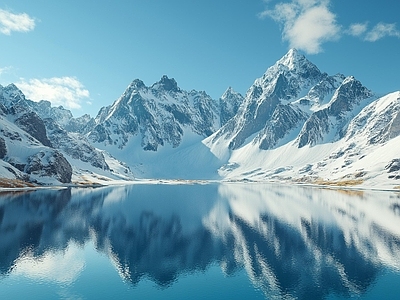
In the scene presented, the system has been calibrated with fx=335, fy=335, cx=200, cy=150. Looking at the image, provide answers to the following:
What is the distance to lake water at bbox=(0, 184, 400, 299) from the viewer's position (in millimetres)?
40781

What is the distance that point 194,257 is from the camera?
5519cm

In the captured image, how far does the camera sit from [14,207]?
97.3 m

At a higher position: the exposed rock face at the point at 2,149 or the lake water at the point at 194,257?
the exposed rock face at the point at 2,149

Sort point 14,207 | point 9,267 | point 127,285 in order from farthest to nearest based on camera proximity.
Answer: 1. point 14,207
2. point 9,267
3. point 127,285

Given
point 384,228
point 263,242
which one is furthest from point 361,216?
point 263,242

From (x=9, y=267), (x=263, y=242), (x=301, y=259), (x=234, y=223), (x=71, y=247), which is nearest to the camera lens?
(x=9, y=267)

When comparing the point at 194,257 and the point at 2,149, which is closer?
the point at 194,257

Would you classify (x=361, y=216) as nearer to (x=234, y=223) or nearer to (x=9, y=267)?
(x=234, y=223)

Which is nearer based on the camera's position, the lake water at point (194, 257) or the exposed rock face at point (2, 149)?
the lake water at point (194, 257)

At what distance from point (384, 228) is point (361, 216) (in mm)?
18162

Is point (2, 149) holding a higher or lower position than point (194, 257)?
higher

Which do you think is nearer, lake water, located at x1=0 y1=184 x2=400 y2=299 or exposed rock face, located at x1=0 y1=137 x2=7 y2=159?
lake water, located at x1=0 y1=184 x2=400 y2=299

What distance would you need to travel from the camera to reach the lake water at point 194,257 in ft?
134

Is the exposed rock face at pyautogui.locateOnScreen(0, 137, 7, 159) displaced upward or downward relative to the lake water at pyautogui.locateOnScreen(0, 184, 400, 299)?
upward
